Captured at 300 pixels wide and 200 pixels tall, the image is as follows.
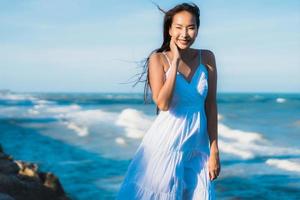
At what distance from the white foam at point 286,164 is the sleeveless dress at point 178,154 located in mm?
11507

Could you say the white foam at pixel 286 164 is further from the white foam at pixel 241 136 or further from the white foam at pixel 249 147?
the white foam at pixel 241 136

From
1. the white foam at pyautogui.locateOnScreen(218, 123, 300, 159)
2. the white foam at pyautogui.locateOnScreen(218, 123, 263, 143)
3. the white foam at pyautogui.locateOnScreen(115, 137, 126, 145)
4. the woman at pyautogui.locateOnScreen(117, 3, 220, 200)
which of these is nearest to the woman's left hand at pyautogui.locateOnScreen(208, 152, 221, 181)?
the woman at pyautogui.locateOnScreen(117, 3, 220, 200)

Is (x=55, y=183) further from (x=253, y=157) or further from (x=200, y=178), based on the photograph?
(x=253, y=157)

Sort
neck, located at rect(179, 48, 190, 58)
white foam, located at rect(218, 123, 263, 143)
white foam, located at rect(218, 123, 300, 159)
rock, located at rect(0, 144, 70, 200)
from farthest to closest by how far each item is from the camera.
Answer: white foam, located at rect(218, 123, 263, 143) < white foam, located at rect(218, 123, 300, 159) < rock, located at rect(0, 144, 70, 200) < neck, located at rect(179, 48, 190, 58)

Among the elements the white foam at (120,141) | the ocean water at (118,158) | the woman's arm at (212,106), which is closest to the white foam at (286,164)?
the ocean water at (118,158)

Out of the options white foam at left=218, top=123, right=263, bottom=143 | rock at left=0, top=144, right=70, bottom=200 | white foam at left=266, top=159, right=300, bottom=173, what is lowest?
white foam at left=218, top=123, right=263, bottom=143

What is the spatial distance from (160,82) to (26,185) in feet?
13.5

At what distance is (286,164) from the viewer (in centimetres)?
1484

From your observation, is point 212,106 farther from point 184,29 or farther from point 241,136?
point 241,136

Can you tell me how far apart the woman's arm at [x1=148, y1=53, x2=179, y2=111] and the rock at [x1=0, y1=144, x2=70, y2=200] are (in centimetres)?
279

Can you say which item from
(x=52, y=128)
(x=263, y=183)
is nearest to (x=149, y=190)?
(x=263, y=183)

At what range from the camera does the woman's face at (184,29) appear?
3016mm

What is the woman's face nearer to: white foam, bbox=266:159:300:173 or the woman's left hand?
the woman's left hand

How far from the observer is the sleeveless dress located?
302 centimetres
